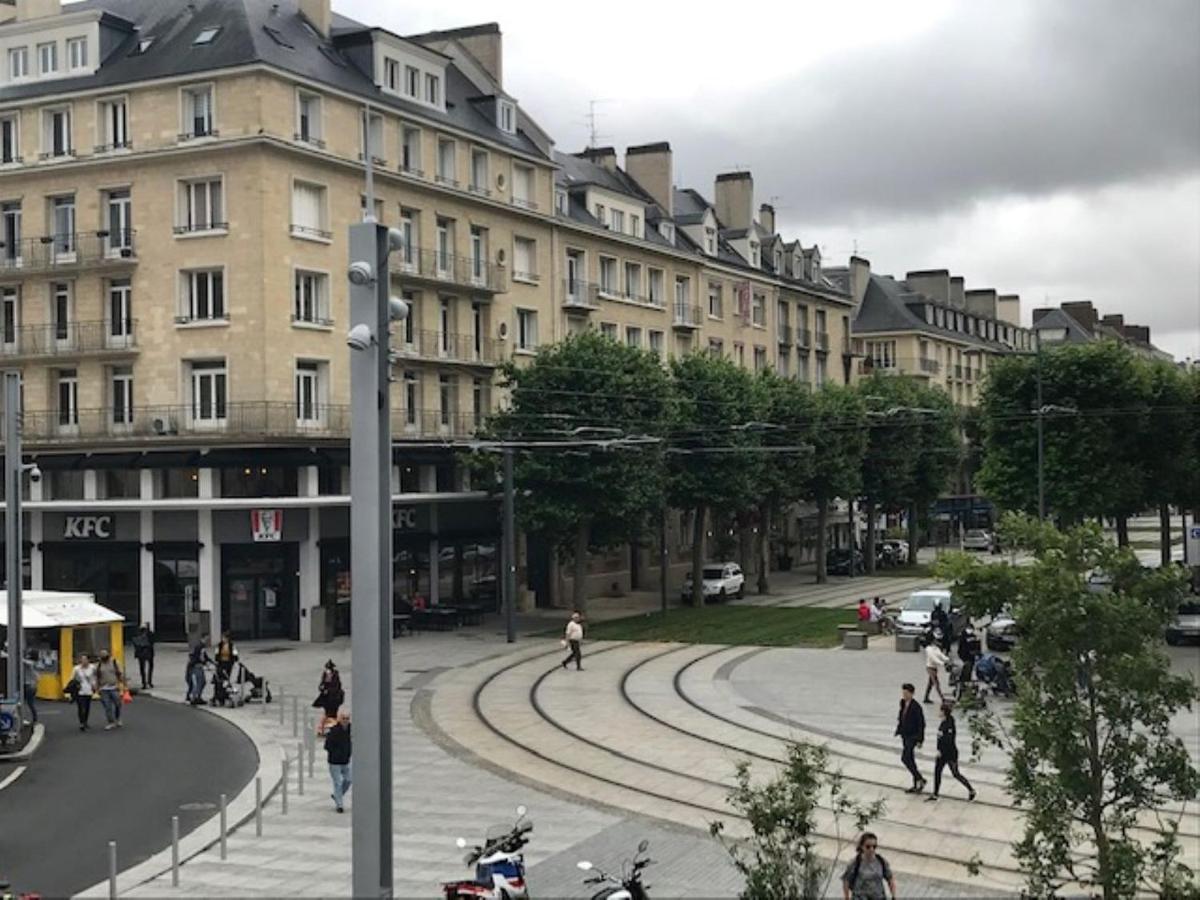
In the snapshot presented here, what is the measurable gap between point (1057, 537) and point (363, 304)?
7361mm

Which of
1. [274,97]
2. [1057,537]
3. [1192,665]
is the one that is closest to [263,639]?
[274,97]

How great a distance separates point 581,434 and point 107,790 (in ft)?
88.8

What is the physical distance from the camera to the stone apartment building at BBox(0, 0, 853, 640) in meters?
44.9

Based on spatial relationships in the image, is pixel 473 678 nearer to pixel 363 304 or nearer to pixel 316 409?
pixel 316 409

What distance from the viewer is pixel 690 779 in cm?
2347

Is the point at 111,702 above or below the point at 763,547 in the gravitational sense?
below

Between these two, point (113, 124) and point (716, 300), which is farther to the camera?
point (716, 300)

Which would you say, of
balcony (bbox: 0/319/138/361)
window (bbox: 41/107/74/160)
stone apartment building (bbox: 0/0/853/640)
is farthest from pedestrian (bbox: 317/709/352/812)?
window (bbox: 41/107/74/160)

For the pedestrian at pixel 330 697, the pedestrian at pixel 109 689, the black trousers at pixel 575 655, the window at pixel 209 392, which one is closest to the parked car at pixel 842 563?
the black trousers at pixel 575 655

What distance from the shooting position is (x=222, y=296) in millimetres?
45375

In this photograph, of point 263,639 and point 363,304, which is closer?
point 363,304

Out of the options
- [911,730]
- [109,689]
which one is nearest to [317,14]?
[109,689]

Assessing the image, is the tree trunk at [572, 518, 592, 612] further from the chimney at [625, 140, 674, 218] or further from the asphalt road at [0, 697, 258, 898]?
the chimney at [625, 140, 674, 218]

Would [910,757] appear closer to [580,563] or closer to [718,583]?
[580,563]
